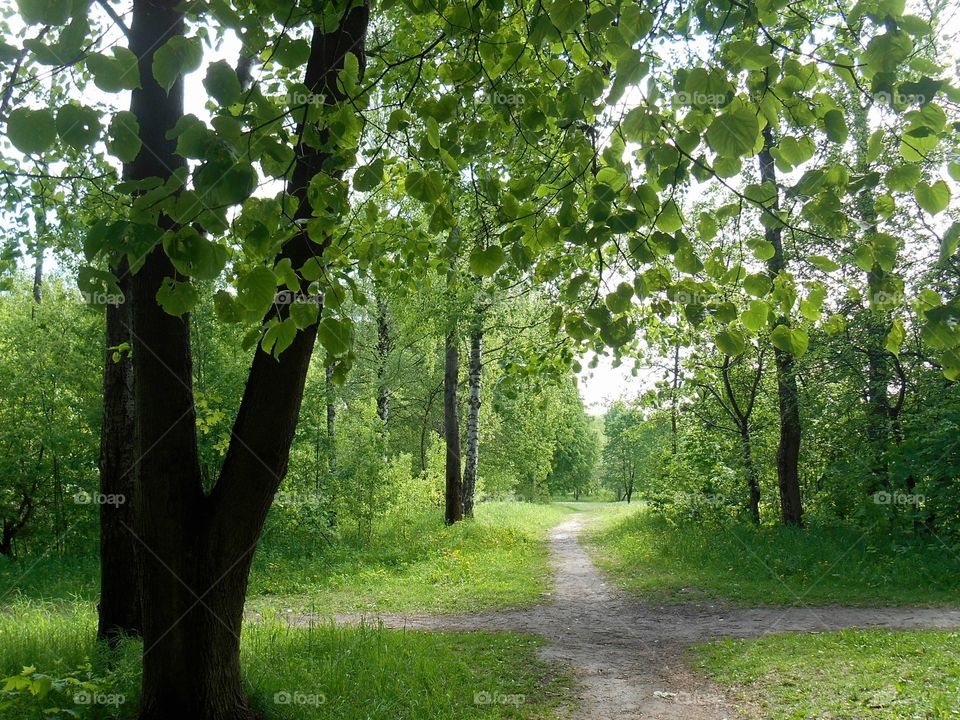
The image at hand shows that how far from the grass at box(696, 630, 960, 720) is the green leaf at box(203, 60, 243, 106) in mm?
6043

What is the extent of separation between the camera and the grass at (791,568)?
1003 centimetres

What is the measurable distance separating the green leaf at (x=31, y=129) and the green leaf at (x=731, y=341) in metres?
2.16

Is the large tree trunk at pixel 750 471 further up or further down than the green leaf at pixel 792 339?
further down

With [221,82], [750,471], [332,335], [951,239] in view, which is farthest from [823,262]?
[750,471]

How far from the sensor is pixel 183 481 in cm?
415

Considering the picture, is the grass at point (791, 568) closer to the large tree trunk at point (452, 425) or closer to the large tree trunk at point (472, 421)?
the large tree trunk at point (452, 425)

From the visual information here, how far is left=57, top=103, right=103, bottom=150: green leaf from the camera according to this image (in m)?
1.65

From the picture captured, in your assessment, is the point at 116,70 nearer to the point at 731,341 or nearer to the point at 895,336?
the point at 731,341

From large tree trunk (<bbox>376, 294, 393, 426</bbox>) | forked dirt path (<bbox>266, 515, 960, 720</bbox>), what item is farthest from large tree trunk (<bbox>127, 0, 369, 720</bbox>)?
large tree trunk (<bbox>376, 294, 393, 426</bbox>)

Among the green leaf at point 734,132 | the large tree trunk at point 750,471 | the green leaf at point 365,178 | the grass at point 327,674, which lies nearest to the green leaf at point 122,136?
the green leaf at point 365,178

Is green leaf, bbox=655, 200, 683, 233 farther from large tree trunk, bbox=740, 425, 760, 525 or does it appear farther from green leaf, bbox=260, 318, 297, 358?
large tree trunk, bbox=740, 425, 760, 525

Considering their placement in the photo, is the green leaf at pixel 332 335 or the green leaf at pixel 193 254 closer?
the green leaf at pixel 193 254

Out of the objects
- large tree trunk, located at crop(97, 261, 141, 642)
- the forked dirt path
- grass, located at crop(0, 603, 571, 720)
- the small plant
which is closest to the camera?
the small plant

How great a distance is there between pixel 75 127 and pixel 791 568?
41.2 ft
